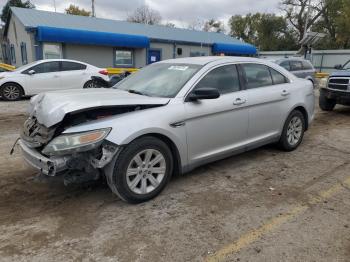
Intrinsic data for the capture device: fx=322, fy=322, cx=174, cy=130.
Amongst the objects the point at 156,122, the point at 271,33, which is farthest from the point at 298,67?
the point at 271,33

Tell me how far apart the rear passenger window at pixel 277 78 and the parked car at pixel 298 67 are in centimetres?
786

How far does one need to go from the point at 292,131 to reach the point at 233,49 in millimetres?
20757

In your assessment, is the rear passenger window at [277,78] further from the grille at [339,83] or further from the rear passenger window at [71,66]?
the rear passenger window at [71,66]

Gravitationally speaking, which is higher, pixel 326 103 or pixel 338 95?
pixel 338 95

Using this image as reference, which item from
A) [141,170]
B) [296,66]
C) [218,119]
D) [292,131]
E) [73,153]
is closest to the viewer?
[73,153]

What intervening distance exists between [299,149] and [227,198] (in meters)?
2.67

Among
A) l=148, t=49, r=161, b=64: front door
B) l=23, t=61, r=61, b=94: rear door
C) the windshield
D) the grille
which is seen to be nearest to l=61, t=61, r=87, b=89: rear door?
l=23, t=61, r=61, b=94: rear door

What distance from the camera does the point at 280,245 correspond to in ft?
9.76

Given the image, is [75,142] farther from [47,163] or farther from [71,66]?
[71,66]

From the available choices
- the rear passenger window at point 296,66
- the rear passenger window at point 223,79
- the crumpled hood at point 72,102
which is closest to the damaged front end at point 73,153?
the crumpled hood at point 72,102

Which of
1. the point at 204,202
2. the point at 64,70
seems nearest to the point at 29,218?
the point at 204,202

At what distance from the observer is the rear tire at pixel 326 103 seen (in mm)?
10203

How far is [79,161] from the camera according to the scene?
331 cm

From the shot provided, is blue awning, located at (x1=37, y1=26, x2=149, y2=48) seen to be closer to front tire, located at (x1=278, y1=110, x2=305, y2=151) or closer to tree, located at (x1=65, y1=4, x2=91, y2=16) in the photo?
front tire, located at (x1=278, y1=110, x2=305, y2=151)
